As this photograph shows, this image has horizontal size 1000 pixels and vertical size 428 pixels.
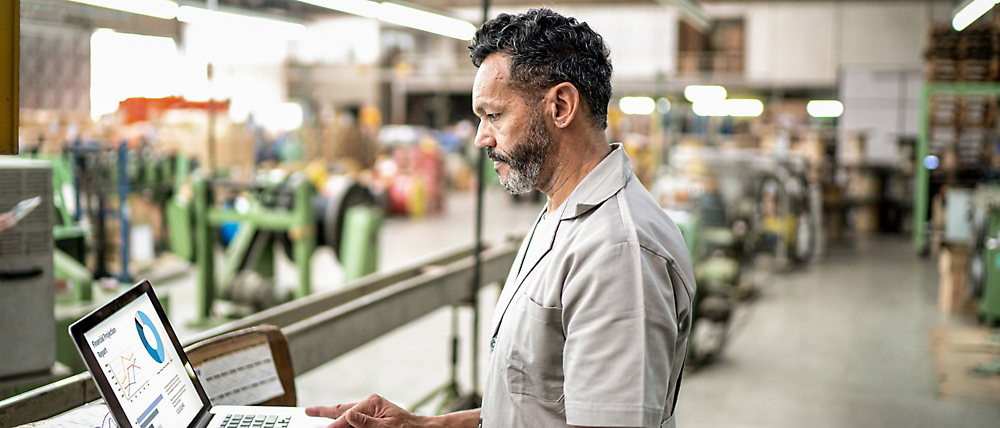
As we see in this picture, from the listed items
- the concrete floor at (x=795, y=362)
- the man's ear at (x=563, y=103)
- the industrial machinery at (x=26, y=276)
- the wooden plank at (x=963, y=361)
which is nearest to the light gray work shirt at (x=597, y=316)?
the man's ear at (x=563, y=103)

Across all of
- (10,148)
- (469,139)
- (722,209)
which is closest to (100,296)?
(10,148)

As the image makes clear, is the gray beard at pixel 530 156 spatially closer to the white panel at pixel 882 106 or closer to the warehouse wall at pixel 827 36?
the white panel at pixel 882 106

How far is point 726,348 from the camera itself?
6.79 m

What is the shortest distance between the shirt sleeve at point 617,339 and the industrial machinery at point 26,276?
1.97m

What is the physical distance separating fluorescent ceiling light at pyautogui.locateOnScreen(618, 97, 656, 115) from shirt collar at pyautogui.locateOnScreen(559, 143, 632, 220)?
16327mm

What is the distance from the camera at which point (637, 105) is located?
19.4 meters

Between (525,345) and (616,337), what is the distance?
19 centimetres

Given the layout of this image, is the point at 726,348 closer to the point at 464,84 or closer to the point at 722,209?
the point at 722,209

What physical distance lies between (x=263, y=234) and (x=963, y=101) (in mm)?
8431

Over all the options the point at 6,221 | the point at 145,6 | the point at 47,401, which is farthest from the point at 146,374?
the point at 145,6

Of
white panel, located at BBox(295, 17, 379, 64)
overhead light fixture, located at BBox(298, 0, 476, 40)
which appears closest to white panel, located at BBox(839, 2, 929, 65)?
white panel, located at BBox(295, 17, 379, 64)

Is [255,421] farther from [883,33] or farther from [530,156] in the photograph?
[883,33]

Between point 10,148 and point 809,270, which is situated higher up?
point 10,148

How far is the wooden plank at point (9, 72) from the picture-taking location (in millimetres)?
1678
